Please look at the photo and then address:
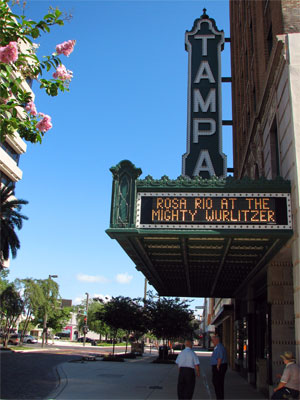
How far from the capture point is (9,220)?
38312 millimetres

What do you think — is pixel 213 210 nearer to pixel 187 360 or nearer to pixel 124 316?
pixel 187 360

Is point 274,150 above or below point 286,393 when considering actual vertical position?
above

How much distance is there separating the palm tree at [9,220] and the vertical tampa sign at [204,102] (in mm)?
24626

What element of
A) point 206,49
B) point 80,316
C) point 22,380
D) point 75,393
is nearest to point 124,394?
point 75,393

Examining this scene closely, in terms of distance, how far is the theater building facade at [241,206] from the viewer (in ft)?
31.6

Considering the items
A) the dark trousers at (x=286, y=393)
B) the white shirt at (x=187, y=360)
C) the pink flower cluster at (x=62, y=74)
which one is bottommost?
the dark trousers at (x=286, y=393)

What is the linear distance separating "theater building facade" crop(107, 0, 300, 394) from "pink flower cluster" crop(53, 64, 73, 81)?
372 cm

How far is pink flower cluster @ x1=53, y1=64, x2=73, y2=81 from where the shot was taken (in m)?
6.78

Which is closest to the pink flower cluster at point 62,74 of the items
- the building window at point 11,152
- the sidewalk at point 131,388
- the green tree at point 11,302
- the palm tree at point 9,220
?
the sidewalk at point 131,388

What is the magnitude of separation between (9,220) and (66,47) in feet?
112

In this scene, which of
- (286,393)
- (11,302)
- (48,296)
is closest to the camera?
(286,393)

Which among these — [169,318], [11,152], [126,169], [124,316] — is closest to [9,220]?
[124,316]

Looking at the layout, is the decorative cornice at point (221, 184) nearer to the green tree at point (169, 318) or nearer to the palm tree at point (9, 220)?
the green tree at point (169, 318)

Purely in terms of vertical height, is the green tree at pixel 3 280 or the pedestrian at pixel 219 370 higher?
the green tree at pixel 3 280
